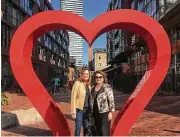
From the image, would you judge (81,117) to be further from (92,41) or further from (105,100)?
(92,41)

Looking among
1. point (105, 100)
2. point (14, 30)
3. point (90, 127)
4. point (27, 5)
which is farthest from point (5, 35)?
point (105, 100)

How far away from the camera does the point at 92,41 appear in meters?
8.09

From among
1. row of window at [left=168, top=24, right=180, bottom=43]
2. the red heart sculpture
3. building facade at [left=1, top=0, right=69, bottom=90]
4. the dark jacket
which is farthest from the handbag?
building facade at [left=1, top=0, right=69, bottom=90]

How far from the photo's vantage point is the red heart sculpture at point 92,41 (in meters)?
8.10

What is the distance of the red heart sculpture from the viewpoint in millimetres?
8102

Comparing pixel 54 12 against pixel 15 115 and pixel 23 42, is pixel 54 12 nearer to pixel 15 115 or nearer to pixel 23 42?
pixel 23 42

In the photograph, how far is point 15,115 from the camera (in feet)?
38.1

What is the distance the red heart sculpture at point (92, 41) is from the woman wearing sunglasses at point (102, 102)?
1.26 m

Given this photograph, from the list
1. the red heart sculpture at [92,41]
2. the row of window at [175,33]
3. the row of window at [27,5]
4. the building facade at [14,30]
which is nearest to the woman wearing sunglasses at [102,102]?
the red heart sculpture at [92,41]

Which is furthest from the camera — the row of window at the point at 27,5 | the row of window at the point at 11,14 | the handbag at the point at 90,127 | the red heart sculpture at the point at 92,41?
the row of window at the point at 27,5

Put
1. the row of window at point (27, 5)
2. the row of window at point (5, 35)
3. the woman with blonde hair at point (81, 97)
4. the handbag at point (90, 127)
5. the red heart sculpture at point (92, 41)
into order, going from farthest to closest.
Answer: the row of window at point (27, 5), the row of window at point (5, 35), the red heart sculpture at point (92, 41), the woman with blonde hair at point (81, 97), the handbag at point (90, 127)

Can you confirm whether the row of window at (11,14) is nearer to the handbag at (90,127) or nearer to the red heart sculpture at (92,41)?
the red heart sculpture at (92,41)

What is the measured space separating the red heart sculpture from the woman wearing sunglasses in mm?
1259

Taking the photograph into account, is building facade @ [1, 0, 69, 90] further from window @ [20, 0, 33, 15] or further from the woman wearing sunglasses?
the woman wearing sunglasses
